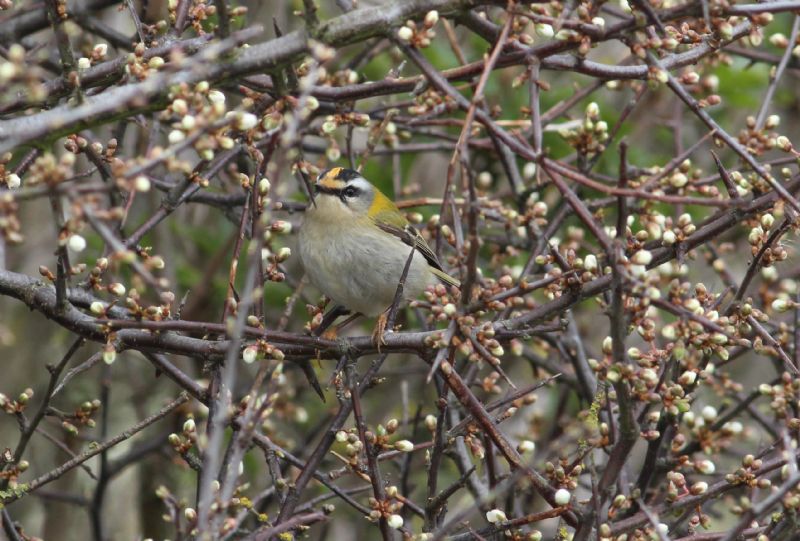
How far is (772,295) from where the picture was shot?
4.33m

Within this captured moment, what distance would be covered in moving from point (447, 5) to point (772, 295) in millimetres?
2234

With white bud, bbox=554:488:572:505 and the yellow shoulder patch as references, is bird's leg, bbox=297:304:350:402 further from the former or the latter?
white bud, bbox=554:488:572:505

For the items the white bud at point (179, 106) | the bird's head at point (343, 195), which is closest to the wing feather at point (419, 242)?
the bird's head at point (343, 195)

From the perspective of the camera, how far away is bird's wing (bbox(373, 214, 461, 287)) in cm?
505

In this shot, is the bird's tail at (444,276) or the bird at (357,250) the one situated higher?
Answer: the bird at (357,250)

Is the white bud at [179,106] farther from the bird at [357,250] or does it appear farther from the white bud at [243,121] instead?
the bird at [357,250]

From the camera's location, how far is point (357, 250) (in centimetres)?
493

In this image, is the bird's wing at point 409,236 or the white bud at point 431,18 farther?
the bird's wing at point 409,236

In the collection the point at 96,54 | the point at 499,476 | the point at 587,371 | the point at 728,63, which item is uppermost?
the point at 96,54

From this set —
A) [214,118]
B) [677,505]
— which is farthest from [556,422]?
[214,118]

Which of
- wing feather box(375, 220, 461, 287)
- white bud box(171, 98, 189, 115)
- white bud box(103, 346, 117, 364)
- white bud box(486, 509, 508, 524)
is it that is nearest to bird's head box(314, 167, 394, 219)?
wing feather box(375, 220, 461, 287)

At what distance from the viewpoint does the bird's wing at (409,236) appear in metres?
5.05

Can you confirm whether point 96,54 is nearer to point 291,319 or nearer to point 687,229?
point 687,229

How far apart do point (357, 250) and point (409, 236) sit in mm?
303
